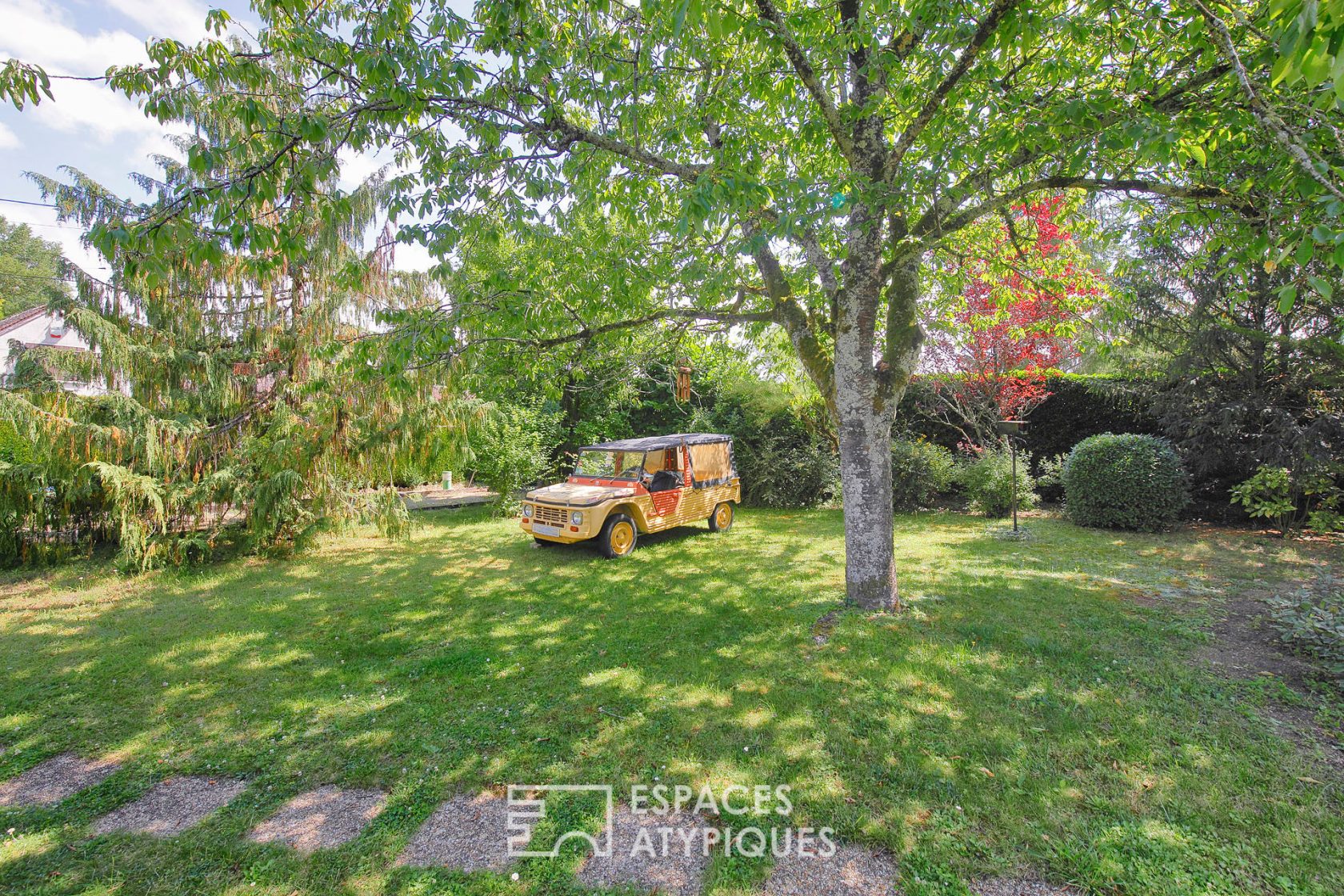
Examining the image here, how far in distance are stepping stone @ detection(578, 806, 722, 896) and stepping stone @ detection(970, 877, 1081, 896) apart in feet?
3.46

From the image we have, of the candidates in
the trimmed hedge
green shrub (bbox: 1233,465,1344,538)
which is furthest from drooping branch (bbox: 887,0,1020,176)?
green shrub (bbox: 1233,465,1344,538)

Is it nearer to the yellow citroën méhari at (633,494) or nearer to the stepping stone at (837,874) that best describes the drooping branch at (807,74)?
the stepping stone at (837,874)

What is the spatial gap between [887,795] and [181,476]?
27.5 feet

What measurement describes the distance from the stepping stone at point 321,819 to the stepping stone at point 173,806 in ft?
1.19

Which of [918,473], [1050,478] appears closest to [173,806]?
[918,473]

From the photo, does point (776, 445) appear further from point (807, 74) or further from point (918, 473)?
point (807, 74)

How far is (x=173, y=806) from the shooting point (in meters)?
2.76

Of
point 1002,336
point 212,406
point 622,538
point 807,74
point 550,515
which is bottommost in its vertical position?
point 622,538

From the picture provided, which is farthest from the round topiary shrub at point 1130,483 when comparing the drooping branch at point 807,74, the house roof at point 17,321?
the house roof at point 17,321

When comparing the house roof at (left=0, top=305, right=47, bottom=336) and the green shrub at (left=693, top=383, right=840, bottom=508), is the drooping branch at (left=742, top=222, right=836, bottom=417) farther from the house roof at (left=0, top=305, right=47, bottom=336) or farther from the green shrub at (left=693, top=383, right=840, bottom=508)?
the house roof at (left=0, top=305, right=47, bottom=336)

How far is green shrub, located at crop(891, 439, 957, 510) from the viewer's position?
1086 cm

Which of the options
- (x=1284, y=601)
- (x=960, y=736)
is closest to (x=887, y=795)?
(x=960, y=736)

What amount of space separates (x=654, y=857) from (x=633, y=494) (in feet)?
19.0

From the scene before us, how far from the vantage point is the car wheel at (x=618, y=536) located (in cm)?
771
